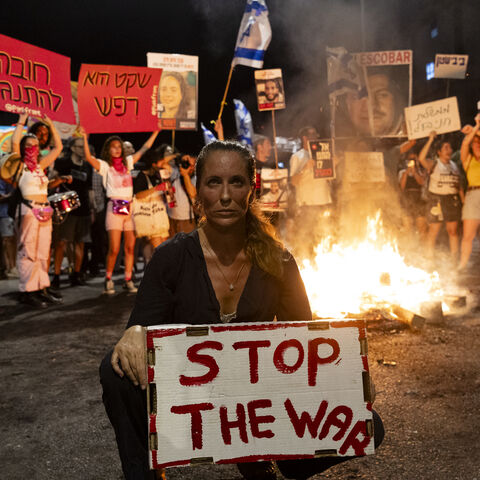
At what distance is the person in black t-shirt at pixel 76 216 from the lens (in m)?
7.48

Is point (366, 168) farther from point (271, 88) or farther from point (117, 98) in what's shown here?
point (117, 98)

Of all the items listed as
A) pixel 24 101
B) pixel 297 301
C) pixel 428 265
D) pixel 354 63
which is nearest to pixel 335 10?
pixel 354 63

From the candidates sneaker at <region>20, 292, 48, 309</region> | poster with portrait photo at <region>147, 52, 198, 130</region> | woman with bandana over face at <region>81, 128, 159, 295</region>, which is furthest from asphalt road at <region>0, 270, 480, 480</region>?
poster with portrait photo at <region>147, 52, 198, 130</region>

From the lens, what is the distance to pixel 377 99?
9516 millimetres

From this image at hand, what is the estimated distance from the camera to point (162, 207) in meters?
7.24

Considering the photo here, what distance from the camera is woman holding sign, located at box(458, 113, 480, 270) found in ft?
26.4

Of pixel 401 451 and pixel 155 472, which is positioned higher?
pixel 155 472

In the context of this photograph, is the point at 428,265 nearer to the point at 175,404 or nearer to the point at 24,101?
the point at 24,101

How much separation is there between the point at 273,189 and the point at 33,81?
4269mm

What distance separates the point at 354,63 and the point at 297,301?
8398 mm

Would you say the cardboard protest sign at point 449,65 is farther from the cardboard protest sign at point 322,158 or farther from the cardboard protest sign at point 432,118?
the cardboard protest sign at point 322,158

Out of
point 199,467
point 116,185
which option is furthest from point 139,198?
point 199,467

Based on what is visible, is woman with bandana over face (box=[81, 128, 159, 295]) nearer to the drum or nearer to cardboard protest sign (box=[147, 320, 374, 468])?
the drum

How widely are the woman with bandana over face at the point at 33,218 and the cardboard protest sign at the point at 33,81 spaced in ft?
0.90
